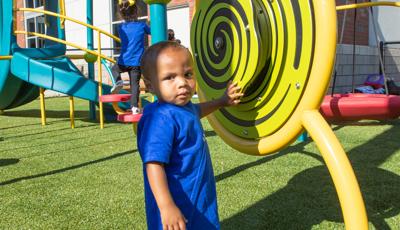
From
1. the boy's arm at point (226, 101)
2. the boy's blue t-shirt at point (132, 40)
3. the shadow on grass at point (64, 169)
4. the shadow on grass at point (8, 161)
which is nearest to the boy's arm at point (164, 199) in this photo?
the boy's arm at point (226, 101)

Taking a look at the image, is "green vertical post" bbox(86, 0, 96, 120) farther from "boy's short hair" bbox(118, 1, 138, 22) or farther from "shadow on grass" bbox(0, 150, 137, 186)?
"shadow on grass" bbox(0, 150, 137, 186)

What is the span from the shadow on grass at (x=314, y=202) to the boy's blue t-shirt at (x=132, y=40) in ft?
7.45

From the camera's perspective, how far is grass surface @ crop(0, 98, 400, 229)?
97.2 inches

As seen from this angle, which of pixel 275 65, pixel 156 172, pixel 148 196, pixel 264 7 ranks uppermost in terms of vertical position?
pixel 264 7

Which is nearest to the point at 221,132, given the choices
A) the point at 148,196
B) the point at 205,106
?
the point at 205,106

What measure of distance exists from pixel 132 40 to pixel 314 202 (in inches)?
108

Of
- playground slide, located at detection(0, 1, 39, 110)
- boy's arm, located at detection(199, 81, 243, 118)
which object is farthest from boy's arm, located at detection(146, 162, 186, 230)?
playground slide, located at detection(0, 1, 39, 110)

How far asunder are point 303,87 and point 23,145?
409 centimetres

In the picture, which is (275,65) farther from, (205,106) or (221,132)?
(221,132)

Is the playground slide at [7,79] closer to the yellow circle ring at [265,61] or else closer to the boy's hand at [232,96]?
the yellow circle ring at [265,61]

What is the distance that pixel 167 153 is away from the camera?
4.58 ft

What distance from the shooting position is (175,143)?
4.79 feet

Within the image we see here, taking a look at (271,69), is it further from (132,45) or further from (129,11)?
(129,11)

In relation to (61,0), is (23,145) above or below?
below
